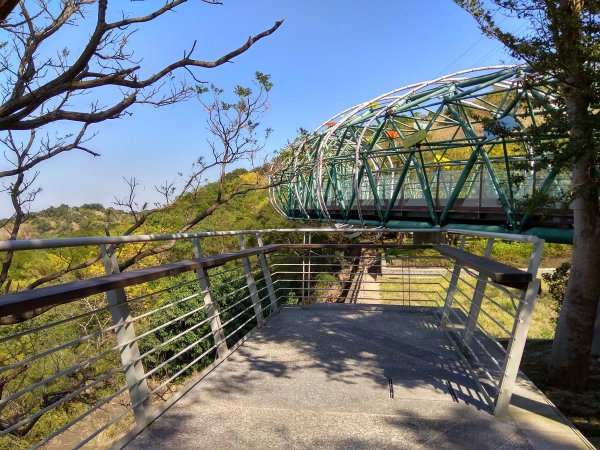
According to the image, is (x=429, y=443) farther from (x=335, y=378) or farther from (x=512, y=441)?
(x=335, y=378)

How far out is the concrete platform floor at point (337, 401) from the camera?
8.41 feet

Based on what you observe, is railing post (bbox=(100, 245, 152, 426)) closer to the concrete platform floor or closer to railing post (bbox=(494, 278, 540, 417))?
the concrete platform floor

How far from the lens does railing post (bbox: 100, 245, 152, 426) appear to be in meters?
2.58

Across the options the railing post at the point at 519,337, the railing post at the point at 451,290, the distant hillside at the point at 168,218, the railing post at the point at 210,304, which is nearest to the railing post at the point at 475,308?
the railing post at the point at 519,337

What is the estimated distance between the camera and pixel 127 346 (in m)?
2.62

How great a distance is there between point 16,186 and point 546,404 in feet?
25.6

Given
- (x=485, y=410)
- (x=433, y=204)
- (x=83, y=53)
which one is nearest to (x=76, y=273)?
(x=83, y=53)

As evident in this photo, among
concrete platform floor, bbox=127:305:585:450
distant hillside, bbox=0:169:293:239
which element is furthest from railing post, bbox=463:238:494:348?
distant hillside, bbox=0:169:293:239

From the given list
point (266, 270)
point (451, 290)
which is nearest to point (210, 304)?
point (266, 270)

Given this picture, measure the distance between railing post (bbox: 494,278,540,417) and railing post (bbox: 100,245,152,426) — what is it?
209 centimetres

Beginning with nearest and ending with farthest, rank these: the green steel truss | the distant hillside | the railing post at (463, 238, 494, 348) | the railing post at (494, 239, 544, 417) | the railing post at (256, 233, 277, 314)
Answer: the railing post at (494, 239, 544, 417), the railing post at (463, 238, 494, 348), the railing post at (256, 233, 277, 314), the green steel truss, the distant hillside

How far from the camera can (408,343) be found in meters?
4.60

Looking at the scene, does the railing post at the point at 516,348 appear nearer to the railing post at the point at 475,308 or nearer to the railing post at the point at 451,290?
the railing post at the point at 475,308

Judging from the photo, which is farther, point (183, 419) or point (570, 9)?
point (570, 9)
